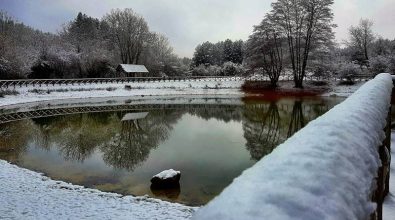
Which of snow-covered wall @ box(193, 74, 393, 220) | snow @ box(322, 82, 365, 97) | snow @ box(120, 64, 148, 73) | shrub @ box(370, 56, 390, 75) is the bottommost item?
snow @ box(322, 82, 365, 97)

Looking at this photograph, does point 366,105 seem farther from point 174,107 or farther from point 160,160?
point 174,107

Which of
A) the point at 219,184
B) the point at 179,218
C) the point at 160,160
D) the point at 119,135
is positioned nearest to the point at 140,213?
the point at 179,218

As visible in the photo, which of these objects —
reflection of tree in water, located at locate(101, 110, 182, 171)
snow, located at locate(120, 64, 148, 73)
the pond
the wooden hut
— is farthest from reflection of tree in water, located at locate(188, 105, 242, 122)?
the wooden hut

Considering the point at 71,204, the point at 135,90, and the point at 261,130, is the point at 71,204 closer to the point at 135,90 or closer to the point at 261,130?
the point at 261,130

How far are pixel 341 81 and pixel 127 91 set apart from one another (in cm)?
3038

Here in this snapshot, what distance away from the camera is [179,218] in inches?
336

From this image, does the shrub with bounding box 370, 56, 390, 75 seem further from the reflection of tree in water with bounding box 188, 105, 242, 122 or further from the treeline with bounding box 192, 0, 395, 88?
the reflection of tree in water with bounding box 188, 105, 242, 122

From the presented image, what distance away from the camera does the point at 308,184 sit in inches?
45.9

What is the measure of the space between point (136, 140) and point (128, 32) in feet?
252

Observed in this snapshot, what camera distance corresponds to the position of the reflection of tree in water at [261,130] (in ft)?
55.5

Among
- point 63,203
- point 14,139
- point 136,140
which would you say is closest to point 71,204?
point 63,203

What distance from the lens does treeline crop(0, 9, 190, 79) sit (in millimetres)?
56375

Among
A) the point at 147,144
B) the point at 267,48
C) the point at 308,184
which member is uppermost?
the point at 267,48

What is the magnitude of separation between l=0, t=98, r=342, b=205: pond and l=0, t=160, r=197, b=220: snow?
3.59ft
